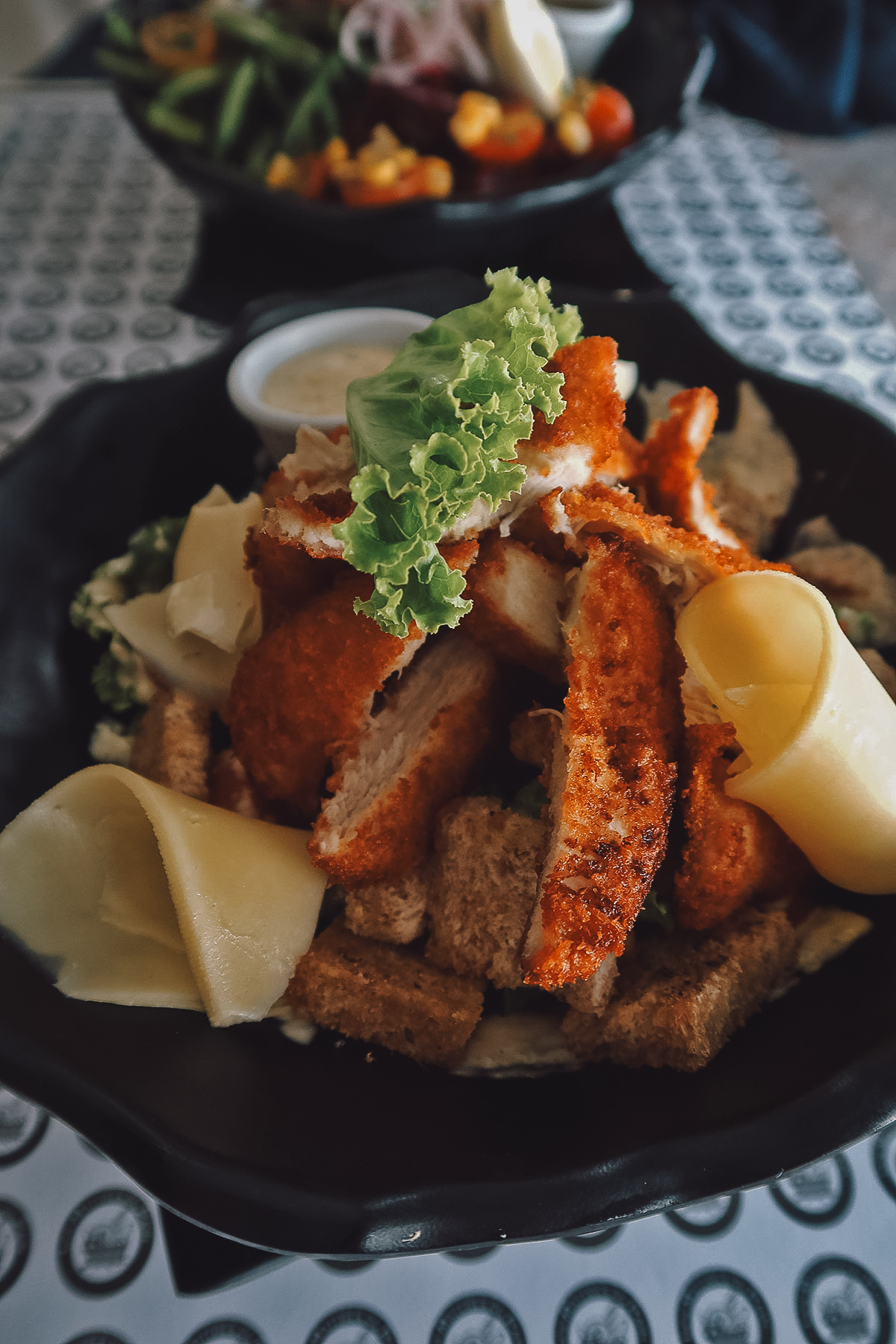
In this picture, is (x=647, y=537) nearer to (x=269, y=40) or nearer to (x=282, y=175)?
(x=282, y=175)

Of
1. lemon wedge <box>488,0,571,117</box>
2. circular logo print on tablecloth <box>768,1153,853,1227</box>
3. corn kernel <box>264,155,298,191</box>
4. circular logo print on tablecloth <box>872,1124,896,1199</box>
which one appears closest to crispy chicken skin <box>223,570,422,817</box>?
circular logo print on tablecloth <box>768,1153,853,1227</box>

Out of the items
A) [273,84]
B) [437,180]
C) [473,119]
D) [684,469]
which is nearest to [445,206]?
[437,180]

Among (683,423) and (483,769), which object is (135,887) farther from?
(683,423)

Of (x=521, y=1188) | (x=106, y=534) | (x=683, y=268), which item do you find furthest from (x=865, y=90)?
(x=521, y=1188)

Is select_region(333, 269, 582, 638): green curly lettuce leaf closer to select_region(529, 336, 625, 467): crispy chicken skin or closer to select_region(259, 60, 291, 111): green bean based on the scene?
select_region(529, 336, 625, 467): crispy chicken skin

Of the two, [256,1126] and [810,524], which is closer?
[256,1126]

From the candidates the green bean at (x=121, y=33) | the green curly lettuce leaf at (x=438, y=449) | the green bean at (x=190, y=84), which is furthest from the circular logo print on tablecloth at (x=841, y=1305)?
the green bean at (x=121, y=33)
